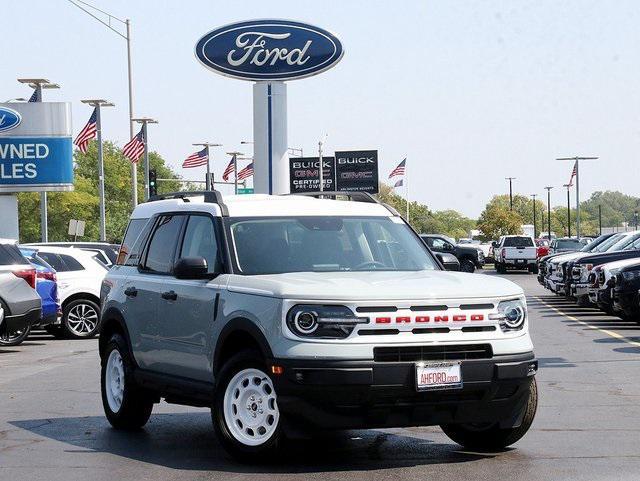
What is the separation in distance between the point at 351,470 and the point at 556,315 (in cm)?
2031

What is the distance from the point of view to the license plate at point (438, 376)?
8.59m

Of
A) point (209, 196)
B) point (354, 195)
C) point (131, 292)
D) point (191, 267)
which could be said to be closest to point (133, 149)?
point (131, 292)

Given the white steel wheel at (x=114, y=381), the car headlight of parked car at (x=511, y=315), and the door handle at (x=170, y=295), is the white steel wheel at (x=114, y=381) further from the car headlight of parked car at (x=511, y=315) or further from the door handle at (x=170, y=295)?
the car headlight of parked car at (x=511, y=315)

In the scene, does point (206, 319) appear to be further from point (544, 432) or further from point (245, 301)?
point (544, 432)

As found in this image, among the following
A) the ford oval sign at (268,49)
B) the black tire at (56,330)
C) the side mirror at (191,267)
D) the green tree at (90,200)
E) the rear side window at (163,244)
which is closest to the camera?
the side mirror at (191,267)

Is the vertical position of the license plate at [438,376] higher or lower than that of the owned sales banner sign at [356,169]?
lower

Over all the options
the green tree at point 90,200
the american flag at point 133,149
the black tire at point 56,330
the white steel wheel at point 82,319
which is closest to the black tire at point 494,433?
the white steel wheel at point 82,319

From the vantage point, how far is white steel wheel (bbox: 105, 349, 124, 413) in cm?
1142

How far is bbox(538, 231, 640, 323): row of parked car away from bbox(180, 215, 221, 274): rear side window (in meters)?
14.9

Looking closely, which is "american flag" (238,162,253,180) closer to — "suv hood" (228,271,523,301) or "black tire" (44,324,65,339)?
"black tire" (44,324,65,339)

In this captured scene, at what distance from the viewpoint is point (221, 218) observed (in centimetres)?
1001

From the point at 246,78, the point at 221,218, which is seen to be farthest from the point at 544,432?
the point at 246,78

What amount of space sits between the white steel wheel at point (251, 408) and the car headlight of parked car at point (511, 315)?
161 cm

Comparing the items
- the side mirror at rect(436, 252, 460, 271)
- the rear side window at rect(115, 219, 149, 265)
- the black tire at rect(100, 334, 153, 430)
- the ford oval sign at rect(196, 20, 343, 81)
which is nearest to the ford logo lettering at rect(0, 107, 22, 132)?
the ford oval sign at rect(196, 20, 343, 81)
